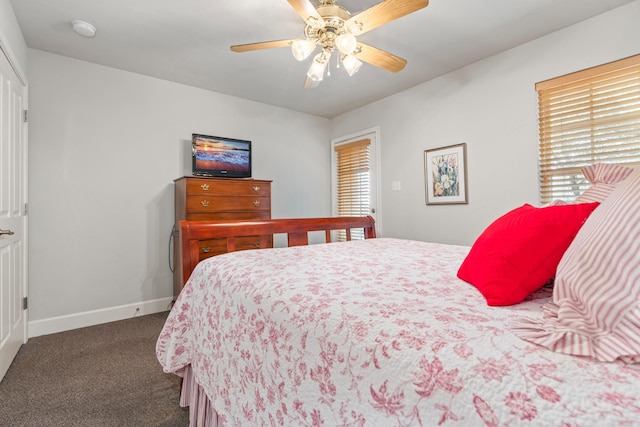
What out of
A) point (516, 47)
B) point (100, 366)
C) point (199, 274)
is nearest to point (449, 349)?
point (199, 274)

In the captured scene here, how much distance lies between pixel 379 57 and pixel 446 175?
1.57 m

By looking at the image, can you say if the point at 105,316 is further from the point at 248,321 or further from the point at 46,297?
the point at 248,321

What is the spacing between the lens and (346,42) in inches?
74.3

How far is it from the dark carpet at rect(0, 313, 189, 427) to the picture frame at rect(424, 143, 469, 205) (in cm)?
284

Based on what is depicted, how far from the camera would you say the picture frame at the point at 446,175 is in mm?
3158

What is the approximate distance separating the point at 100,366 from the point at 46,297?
1.15 metres

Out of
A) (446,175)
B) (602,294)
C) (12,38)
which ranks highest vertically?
(12,38)

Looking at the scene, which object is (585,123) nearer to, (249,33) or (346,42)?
(346,42)

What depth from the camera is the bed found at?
1.51 feet

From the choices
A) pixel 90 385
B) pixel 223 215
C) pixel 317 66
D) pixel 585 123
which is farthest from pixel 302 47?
pixel 90 385

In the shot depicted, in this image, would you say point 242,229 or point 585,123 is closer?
point 242,229

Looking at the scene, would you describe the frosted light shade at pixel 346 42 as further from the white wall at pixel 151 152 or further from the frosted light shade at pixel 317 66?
the white wall at pixel 151 152

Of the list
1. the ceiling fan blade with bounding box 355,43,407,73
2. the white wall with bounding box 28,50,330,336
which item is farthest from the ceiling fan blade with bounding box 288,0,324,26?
the white wall with bounding box 28,50,330,336

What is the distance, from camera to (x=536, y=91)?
2.64 metres
